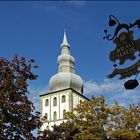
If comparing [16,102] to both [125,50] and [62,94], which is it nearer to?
[125,50]

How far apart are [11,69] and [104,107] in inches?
591

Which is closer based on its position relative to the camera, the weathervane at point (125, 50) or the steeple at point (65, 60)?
the weathervane at point (125, 50)

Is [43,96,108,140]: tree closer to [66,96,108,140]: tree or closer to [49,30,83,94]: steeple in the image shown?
[66,96,108,140]: tree

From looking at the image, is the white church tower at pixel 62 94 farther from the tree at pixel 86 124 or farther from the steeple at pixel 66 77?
the tree at pixel 86 124

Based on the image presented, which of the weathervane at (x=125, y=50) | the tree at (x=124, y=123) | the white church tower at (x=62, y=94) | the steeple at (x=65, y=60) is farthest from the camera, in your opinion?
the steeple at (x=65, y=60)

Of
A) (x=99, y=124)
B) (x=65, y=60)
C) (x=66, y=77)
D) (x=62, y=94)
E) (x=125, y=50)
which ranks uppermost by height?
(x=65, y=60)

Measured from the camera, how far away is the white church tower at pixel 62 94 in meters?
89.2

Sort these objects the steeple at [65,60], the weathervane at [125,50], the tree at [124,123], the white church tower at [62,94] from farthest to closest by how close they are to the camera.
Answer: the steeple at [65,60] → the white church tower at [62,94] → the tree at [124,123] → the weathervane at [125,50]

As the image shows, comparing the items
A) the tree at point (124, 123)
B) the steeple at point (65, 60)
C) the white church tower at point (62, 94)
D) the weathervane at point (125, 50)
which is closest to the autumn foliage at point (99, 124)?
the tree at point (124, 123)

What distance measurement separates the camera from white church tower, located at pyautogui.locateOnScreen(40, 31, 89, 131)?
89188mm

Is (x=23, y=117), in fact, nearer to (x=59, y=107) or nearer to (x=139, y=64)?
(x=139, y=64)

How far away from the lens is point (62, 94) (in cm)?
9150

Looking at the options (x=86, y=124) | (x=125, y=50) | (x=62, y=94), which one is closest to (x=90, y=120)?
(x=86, y=124)

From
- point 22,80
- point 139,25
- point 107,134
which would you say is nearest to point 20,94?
point 22,80
